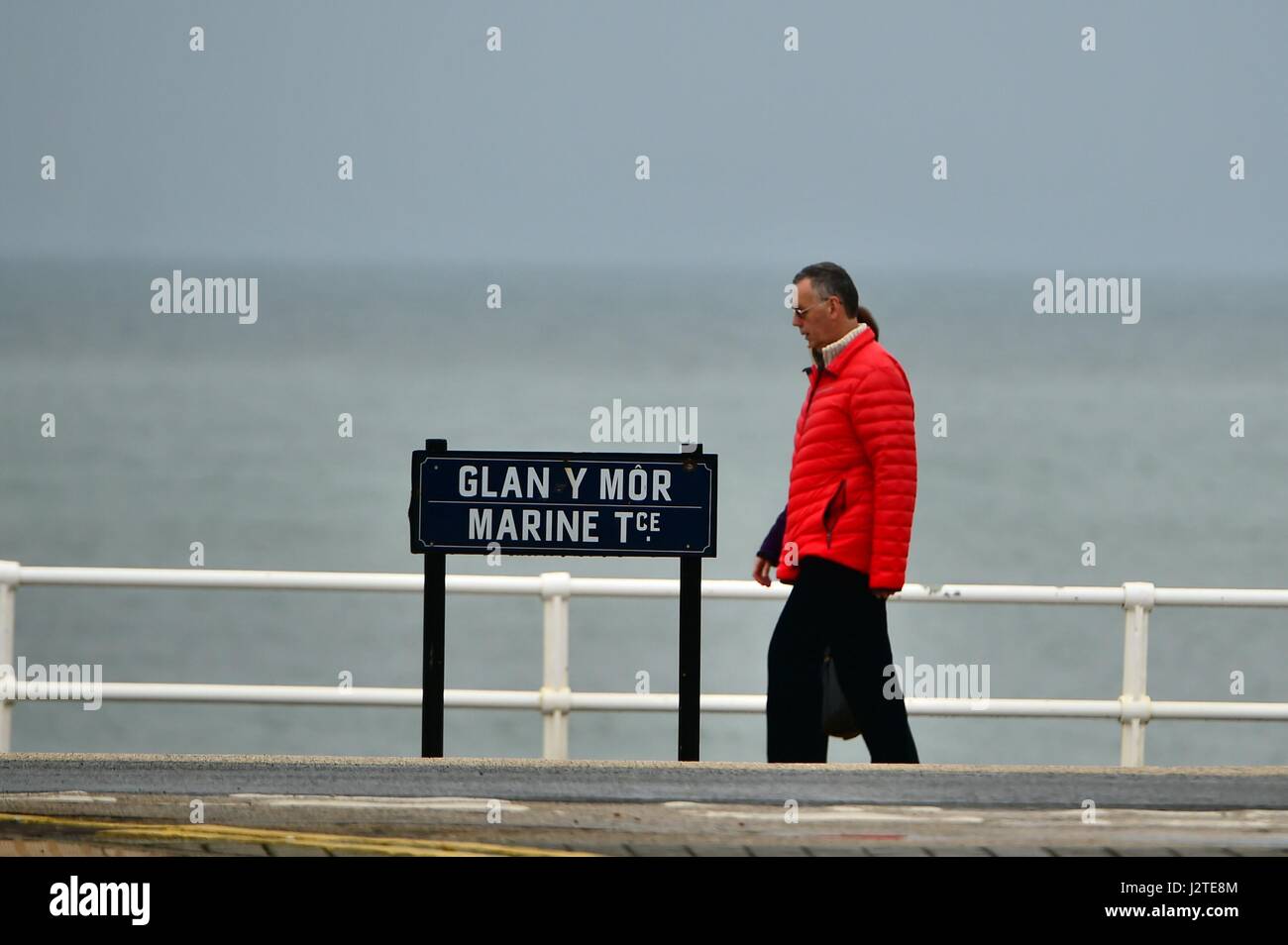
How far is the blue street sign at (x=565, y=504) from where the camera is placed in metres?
7.25

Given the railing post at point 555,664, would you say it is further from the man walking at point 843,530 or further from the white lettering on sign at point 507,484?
the man walking at point 843,530

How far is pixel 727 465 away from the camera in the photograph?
2758 inches

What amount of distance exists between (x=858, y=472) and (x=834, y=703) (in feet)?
2.43

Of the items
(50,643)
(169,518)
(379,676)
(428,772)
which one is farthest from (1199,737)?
(169,518)

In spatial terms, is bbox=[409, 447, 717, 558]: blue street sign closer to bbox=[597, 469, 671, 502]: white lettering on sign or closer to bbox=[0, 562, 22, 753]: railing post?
bbox=[597, 469, 671, 502]: white lettering on sign

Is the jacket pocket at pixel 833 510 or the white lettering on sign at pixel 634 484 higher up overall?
the white lettering on sign at pixel 634 484

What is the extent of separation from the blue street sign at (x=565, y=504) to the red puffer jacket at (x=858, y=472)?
15.5 inches

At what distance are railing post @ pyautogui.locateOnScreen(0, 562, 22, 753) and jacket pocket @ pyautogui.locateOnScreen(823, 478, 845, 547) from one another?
143 inches

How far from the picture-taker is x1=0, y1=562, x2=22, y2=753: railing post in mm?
9047

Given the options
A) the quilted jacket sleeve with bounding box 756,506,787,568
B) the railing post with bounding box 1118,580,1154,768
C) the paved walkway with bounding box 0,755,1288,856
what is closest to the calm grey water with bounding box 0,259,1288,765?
the railing post with bounding box 1118,580,1154,768

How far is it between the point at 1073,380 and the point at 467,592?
139 meters

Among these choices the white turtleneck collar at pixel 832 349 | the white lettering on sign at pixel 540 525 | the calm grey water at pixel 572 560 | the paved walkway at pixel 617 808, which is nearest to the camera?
Result: the paved walkway at pixel 617 808

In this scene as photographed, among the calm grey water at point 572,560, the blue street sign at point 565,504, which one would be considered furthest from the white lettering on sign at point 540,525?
the calm grey water at point 572,560
